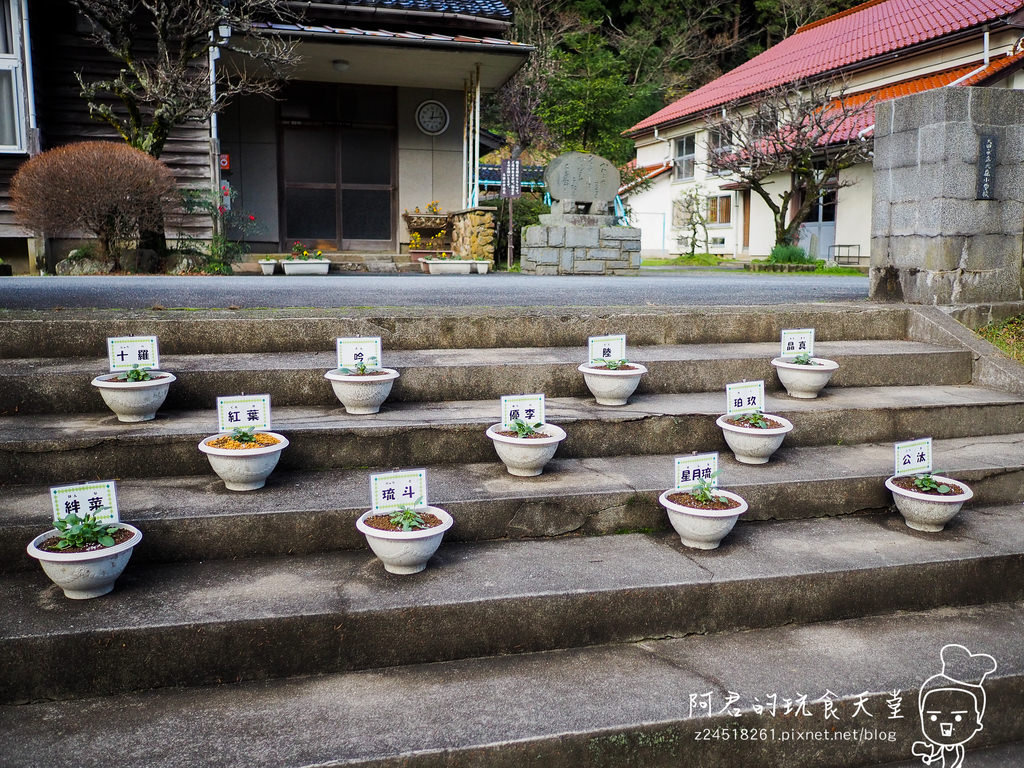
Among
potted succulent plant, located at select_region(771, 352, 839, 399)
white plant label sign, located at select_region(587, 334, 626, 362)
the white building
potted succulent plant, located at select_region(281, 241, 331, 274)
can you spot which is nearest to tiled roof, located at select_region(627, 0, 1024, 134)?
the white building

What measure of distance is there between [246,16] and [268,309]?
633 cm

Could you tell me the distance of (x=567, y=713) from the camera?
217 centimetres

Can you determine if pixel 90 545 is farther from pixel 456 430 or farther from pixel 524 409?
pixel 524 409

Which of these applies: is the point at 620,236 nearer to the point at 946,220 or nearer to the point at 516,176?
the point at 516,176

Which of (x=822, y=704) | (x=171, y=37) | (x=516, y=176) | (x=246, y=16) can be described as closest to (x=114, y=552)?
(x=822, y=704)

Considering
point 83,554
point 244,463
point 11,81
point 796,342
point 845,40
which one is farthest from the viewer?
point 845,40

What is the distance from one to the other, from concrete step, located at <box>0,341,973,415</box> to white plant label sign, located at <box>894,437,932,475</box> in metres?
0.98

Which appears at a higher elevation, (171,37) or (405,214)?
(171,37)

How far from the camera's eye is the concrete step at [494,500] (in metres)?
2.72

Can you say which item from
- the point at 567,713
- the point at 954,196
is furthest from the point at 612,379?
the point at 954,196

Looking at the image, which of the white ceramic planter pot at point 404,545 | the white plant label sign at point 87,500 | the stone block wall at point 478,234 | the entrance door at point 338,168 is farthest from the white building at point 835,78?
the white plant label sign at point 87,500

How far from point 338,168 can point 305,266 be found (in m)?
2.77

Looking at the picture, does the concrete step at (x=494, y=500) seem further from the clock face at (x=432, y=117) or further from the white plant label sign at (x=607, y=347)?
the clock face at (x=432, y=117)

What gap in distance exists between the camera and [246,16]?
921cm
